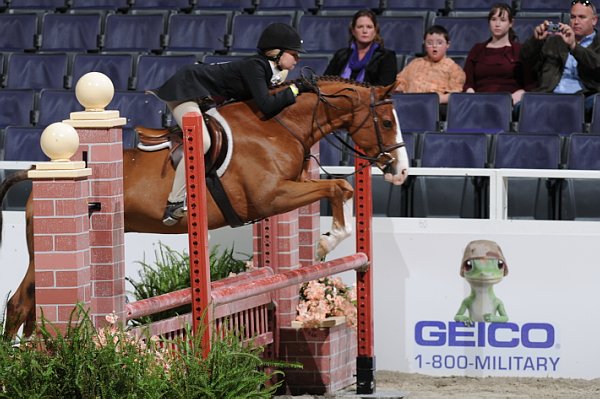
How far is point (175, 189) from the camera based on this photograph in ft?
21.0

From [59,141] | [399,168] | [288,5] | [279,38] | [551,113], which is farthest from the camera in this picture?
[288,5]

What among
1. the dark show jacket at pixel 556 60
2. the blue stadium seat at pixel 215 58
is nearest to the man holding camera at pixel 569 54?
the dark show jacket at pixel 556 60

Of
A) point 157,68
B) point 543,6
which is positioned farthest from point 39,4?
point 543,6

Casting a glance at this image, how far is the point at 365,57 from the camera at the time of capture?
8984 millimetres

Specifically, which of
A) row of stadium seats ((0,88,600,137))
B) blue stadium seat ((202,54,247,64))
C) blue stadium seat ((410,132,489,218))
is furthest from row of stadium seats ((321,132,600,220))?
blue stadium seat ((202,54,247,64))

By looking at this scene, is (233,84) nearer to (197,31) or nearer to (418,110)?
(418,110)

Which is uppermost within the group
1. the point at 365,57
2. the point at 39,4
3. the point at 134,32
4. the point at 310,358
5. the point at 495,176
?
the point at 39,4

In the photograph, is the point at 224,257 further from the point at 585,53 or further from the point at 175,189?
the point at 585,53

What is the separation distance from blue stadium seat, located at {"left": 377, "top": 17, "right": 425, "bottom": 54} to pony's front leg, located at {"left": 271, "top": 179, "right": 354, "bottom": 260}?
360 centimetres

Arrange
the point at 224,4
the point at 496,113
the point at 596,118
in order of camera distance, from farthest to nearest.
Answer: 1. the point at 224,4
2. the point at 496,113
3. the point at 596,118

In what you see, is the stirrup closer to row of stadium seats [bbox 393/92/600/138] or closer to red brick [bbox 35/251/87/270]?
red brick [bbox 35/251/87/270]

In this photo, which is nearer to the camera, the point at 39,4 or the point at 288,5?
the point at 288,5

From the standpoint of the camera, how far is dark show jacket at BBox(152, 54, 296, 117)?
252 inches

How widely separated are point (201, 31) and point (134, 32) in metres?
0.61
